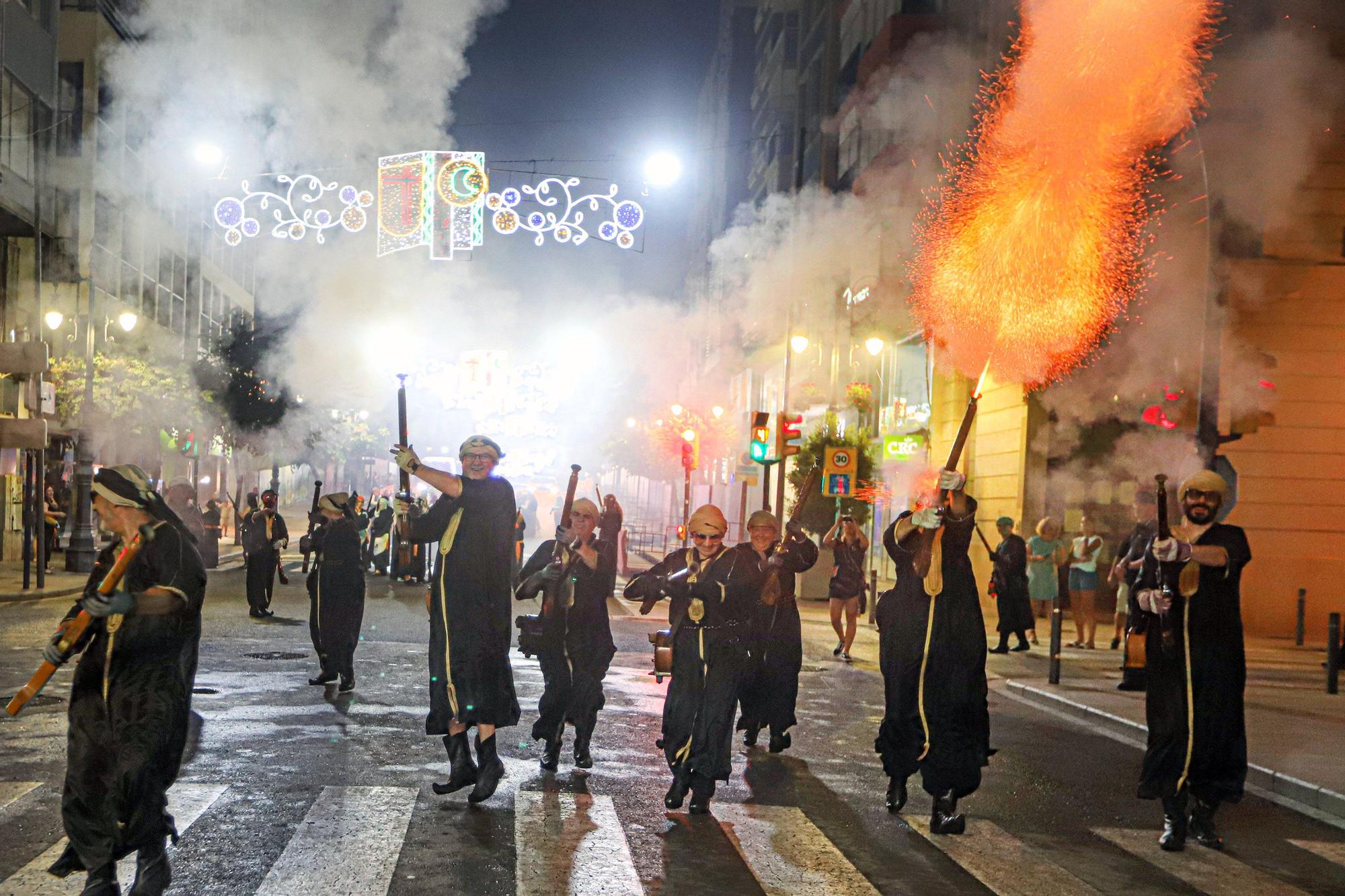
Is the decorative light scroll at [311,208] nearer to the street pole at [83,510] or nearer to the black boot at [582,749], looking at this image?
the street pole at [83,510]

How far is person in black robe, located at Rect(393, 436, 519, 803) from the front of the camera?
279 inches

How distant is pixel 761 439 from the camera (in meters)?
21.3

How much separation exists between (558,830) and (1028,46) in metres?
14.1

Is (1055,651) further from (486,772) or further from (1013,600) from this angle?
(486,772)

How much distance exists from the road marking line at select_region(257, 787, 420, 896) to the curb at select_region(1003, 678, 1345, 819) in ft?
16.8

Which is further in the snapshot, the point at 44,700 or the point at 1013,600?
the point at 1013,600

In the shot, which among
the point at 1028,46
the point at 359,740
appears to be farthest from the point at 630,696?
the point at 1028,46

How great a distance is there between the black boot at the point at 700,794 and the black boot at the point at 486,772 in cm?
97

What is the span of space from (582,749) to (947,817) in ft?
7.49

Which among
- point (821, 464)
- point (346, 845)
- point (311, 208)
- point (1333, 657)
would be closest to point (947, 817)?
point (346, 845)

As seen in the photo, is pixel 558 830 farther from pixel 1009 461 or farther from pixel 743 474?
pixel 743 474

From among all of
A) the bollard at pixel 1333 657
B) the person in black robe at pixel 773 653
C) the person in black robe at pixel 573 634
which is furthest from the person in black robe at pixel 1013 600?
the person in black robe at pixel 573 634

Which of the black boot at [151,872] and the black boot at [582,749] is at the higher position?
the black boot at [151,872]

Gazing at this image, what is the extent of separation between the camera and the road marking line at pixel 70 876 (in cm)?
524
